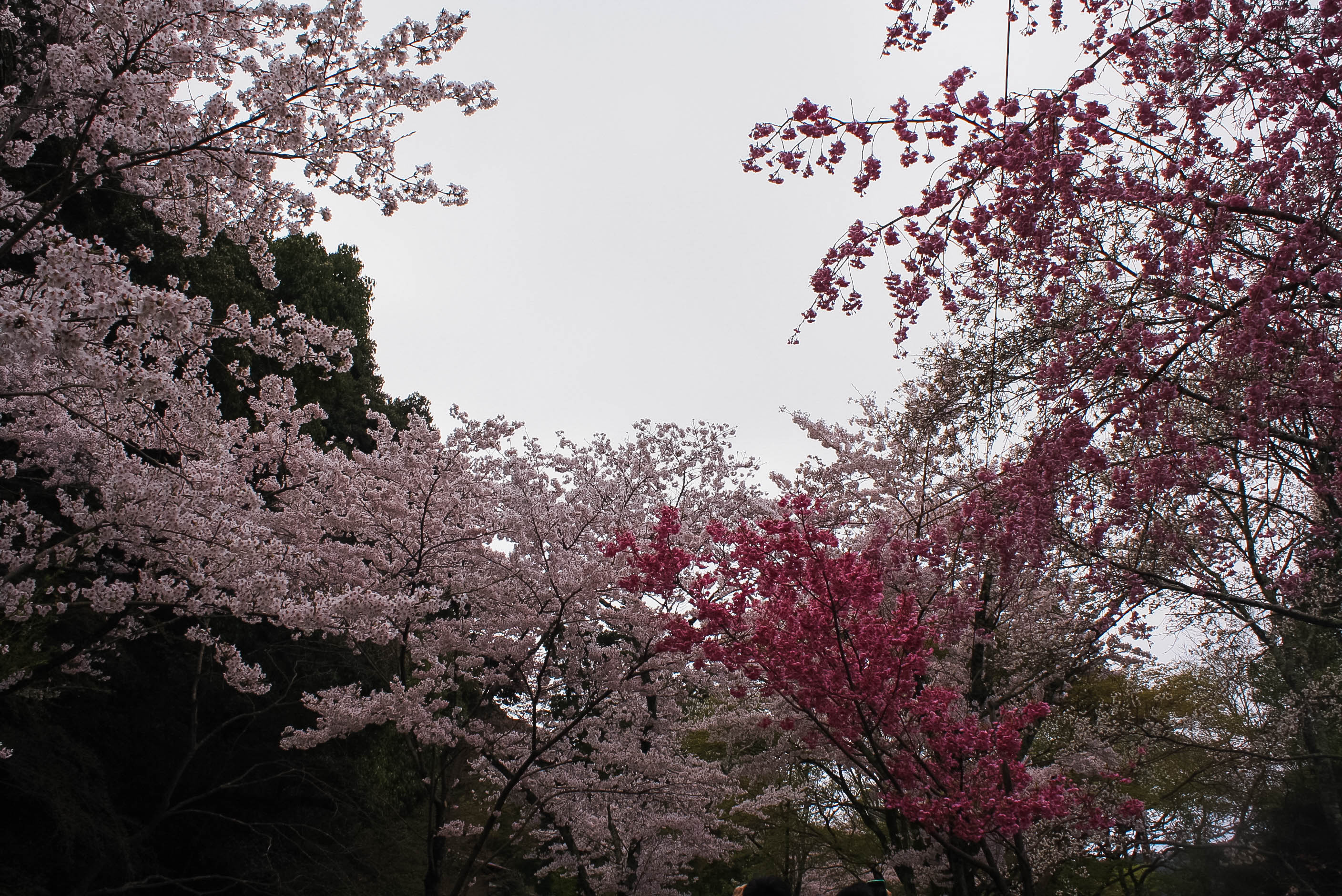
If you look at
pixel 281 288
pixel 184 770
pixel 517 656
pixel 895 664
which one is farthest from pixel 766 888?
pixel 281 288

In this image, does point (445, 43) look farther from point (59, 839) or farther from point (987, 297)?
point (59, 839)

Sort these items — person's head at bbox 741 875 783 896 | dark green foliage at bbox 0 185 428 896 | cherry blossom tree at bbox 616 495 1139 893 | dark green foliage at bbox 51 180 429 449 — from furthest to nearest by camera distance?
dark green foliage at bbox 51 180 429 449
dark green foliage at bbox 0 185 428 896
cherry blossom tree at bbox 616 495 1139 893
person's head at bbox 741 875 783 896

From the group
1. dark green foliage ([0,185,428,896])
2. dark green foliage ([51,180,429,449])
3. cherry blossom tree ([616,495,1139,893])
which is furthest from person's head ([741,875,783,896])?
dark green foliage ([0,185,428,896])

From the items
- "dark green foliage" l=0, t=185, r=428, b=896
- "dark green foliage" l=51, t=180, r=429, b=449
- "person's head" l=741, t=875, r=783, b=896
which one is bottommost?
"person's head" l=741, t=875, r=783, b=896

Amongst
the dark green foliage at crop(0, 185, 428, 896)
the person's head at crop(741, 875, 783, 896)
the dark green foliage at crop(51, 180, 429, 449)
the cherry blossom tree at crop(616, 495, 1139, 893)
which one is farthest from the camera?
the dark green foliage at crop(51, 180, 429, 449)

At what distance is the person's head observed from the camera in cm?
383

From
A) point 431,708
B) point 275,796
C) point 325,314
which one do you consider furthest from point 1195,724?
point 325,314

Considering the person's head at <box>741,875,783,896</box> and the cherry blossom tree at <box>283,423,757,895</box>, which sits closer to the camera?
the person's head at <box>741,875,783,896</box>

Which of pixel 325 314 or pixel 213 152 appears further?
pixel 325 314

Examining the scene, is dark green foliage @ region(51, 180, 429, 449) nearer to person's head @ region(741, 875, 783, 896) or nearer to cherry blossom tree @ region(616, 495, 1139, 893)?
cherry blossom tree @ region(616, 495, 1139, 893)

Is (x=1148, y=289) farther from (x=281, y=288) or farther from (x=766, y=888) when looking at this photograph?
(x=281, y=288)

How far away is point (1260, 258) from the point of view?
17.4 ft

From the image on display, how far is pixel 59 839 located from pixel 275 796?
3394 millimetres

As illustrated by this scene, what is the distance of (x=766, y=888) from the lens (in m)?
3.85
